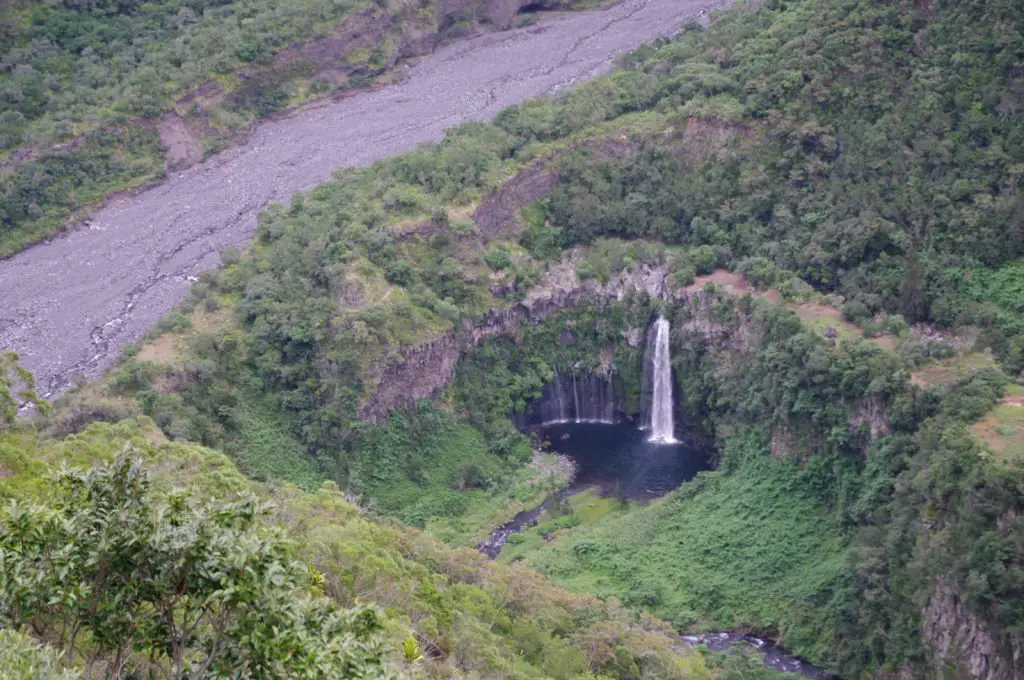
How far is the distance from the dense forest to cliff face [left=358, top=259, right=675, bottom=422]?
0.14m

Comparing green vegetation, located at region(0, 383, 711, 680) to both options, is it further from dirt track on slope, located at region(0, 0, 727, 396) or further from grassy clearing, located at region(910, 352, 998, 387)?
dirt track on slope, located at region(0, 0, 727, 396)

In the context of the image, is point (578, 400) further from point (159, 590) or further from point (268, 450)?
point (159, 590)

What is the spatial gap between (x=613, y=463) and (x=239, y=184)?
964 inches

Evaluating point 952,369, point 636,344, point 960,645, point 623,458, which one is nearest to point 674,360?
point 636,344

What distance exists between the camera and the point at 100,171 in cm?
6406

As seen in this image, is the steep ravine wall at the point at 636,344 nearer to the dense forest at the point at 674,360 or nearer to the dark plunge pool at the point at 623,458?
the dense forest at the point at 674,360

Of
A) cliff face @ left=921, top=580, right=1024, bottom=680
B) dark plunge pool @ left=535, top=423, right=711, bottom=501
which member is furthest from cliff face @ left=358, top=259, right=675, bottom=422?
cliff face @ left=921, top=580, right=1024, bottom=680

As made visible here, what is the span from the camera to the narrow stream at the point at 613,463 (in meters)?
49.2

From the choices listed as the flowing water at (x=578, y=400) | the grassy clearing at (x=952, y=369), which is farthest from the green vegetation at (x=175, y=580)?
the flowing water at (x=578, y=400)

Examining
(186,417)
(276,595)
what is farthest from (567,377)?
(276,595)

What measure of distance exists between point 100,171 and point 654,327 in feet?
93.7

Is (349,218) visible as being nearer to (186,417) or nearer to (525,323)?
(525,323)

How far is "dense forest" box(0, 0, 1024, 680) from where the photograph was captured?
36.2 m

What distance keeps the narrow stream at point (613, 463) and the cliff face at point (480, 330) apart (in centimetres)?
478
